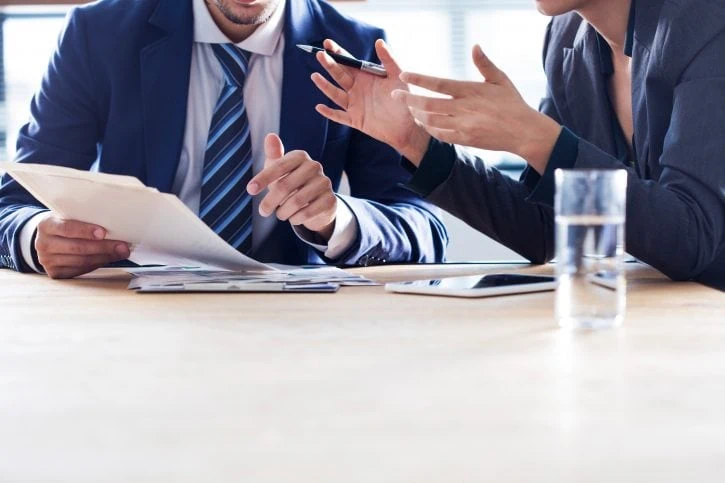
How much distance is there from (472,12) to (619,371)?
3.24 m

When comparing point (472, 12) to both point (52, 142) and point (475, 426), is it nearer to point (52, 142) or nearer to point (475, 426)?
point (52, 142)

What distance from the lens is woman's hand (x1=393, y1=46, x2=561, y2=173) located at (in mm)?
1350

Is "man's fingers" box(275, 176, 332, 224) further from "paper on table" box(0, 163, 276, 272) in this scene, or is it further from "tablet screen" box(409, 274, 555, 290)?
"tablet screen" box(409, 274, 555, 290)

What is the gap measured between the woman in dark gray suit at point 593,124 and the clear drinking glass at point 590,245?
1.20 feet

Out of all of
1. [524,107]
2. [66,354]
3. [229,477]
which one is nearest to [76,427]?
[229,477]

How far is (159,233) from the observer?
1.39 m

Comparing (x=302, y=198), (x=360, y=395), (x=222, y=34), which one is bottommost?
(x=360, y=395)

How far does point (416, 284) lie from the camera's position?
1267mm

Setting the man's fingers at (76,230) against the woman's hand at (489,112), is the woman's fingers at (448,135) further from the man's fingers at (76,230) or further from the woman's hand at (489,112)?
the man's fingers at (76,230)

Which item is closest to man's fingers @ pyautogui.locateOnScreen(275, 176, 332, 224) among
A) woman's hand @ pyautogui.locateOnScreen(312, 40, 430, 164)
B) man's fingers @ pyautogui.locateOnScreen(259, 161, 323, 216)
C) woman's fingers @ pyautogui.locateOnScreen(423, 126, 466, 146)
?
man's fingers @ pyautogui.locateOnScreen(259, 161, 323, 216)

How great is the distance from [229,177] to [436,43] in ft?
6.75

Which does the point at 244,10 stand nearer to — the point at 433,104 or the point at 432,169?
the point at 432,169

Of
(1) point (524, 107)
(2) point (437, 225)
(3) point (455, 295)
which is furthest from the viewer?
(2) point (437, 225)

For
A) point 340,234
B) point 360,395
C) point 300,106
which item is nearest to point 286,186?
point 340,234
